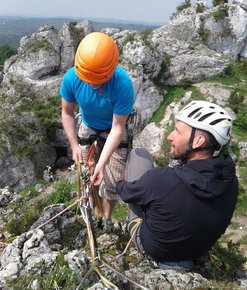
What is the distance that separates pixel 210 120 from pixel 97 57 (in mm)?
1702

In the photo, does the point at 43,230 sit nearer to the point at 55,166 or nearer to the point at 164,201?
the point at 164,201

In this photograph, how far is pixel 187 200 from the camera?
12.9 feet

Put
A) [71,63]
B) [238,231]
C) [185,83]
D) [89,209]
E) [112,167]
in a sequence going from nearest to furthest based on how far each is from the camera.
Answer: [89,209], [112,167], [238,231], [185,83], [71,63]

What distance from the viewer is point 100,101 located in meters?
5.39

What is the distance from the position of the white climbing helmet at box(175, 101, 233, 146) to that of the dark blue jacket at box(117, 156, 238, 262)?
0.28m

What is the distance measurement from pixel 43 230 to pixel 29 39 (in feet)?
107

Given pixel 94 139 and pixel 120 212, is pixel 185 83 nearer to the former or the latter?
pixel 120 212

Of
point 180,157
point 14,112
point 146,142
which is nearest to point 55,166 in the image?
point 14,112

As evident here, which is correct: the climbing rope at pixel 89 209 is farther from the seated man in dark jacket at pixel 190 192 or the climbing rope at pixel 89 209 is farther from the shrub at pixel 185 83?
the shrub at pixel 185 83

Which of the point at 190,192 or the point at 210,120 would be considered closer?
the point at 190,192

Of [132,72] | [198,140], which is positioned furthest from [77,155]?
[132,72]

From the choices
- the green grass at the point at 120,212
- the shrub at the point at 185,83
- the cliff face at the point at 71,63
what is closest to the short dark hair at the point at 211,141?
the green grass at the point at 120,212

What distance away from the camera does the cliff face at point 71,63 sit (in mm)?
28312

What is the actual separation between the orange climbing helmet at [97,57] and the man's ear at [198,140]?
61.6 inches
